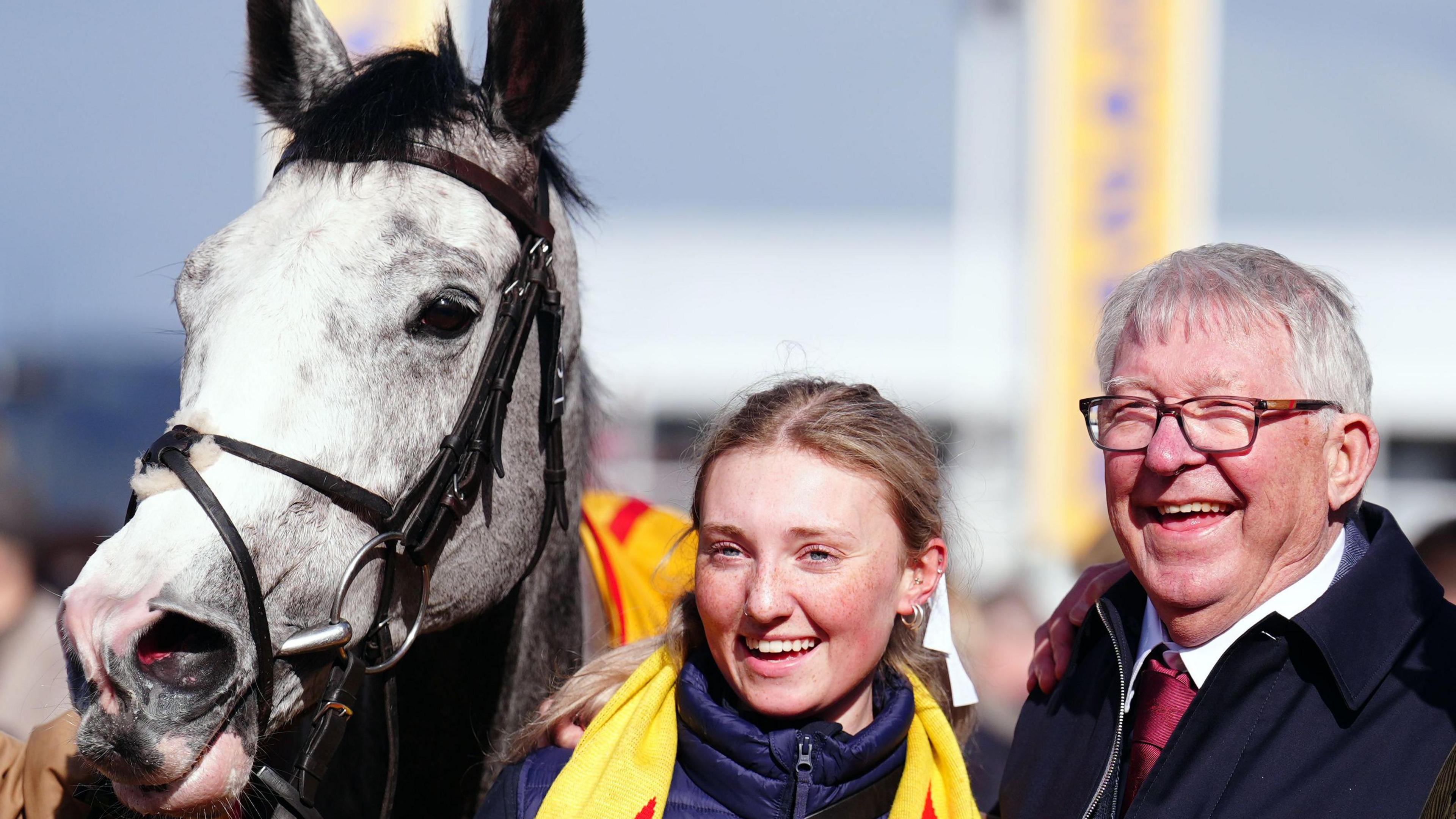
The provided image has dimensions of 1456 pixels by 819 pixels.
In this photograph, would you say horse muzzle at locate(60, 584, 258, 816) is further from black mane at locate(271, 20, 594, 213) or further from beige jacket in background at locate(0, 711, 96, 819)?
black mane at locate(271, 20, 594, 213)

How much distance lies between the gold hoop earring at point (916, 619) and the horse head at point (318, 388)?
0.86m

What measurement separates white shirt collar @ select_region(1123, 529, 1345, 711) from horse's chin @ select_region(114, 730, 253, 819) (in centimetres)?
155

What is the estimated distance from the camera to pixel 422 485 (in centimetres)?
231

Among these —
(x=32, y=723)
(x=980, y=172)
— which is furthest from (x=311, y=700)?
(x=980, y=172)

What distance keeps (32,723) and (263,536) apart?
225 cm

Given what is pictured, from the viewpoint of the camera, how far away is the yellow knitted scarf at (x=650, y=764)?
6.58ft

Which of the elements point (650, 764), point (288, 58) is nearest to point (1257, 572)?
point (650, 764)

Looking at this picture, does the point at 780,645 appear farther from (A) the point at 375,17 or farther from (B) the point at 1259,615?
(A) the point at 375,17

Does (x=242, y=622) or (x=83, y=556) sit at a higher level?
(x=242, y=622)

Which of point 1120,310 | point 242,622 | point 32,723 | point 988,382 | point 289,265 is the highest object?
point 289,265

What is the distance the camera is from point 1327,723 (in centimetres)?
192

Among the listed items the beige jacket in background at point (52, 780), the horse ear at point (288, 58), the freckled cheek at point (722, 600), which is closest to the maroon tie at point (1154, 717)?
the freckled cheek at point (722, 600)

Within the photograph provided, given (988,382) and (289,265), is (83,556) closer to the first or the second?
(289,265)

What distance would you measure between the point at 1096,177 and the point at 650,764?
36.4 ft
